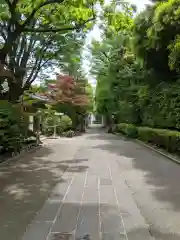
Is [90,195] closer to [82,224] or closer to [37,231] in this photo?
[82,224]

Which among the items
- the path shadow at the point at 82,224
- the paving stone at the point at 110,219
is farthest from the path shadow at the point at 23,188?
the paving stone at the point at 110,219

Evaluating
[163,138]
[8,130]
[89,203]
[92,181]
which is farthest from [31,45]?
[89,203]

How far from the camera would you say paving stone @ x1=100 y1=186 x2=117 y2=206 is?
20.9ft

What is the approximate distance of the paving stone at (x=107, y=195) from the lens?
20.9 feet

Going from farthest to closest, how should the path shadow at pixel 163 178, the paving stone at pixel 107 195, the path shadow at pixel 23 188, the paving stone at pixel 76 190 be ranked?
the path shadow at pixel 163 178 → the paving stone at pixel 76 190 → the paving stone at pixel 107 195 → the path shadow at pixel 23 188

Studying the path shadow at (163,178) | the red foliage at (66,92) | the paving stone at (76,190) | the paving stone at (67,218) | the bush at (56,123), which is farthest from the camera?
the red foliage at (66,92)

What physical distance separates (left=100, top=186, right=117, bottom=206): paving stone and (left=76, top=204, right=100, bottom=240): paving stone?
449 mm

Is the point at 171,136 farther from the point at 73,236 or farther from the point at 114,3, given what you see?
the point at 73,236

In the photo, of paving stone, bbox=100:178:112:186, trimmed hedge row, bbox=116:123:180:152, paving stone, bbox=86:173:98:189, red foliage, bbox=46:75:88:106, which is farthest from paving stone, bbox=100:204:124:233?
red foliage, bbox=46:75:88:106

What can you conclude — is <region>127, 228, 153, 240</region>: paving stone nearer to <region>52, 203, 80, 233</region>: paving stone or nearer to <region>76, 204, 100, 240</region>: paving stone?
<region>76, 204, 100, 240</region>: paving stone

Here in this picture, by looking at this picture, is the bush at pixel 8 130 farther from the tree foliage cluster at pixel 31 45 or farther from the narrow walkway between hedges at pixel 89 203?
the narrow walkway between hedges at pixel 89 203

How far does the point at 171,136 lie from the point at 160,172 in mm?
5031

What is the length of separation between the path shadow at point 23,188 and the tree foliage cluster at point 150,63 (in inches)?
242

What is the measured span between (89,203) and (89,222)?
1203 millimetres
